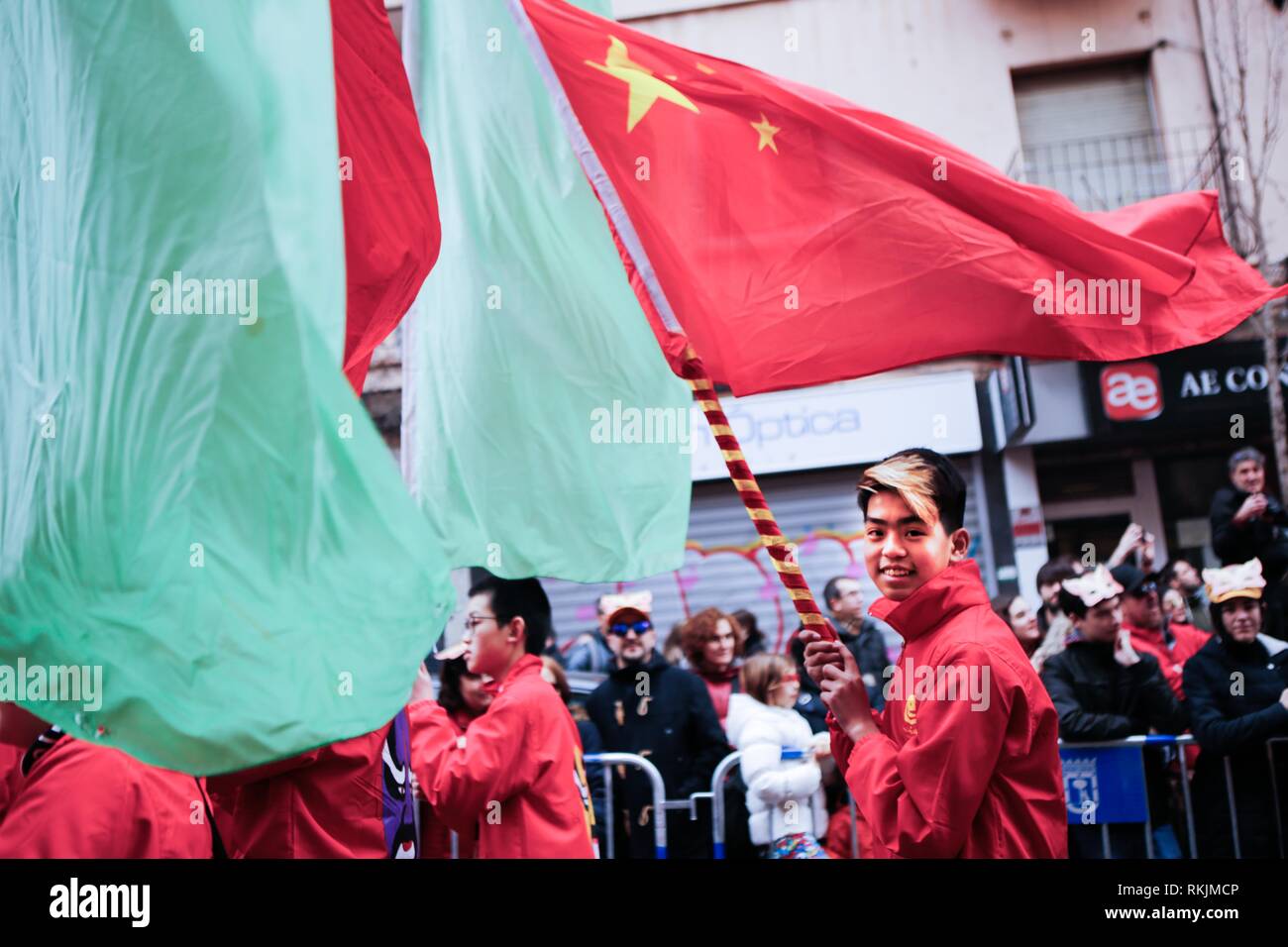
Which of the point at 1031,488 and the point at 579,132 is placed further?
the point at 1031,488

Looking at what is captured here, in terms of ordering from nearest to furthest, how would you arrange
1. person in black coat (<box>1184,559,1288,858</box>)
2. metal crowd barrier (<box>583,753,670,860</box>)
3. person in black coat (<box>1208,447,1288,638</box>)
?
person in black coat (<box>1184,559,1288,858</box>) < metal crowd barrier (<box>583,753,670,860</box>) < person in black coat (<box>1208,447,1288,638</box>)

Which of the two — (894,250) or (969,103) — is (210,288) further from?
(969,103)

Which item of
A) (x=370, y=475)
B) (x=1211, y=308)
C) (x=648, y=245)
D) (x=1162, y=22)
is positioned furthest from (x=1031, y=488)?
(x=370, y=475)

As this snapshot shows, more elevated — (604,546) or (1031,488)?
(1031,488)

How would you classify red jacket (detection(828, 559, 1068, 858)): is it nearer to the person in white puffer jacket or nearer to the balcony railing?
the person in white puffer jacket

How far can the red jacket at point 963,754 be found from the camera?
8.23ft

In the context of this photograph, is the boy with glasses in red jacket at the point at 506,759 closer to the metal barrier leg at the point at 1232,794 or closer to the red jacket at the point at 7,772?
the red jacket at the point at 7,772

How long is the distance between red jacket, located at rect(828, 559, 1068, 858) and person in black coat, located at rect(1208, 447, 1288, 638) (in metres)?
3.46

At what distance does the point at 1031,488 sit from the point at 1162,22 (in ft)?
20.7

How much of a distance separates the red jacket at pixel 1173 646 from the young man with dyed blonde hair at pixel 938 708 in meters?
2.86

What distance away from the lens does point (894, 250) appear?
142 inches

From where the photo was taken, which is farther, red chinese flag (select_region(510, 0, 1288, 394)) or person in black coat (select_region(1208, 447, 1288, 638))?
Result: person in black coat (select_region(1208, 447, 1288, 638))

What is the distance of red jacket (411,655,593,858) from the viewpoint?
363 cm

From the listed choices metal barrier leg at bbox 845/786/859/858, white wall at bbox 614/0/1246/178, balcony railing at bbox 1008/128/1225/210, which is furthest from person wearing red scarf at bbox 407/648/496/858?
balcony railing at bbox 1008/128/1225/210
